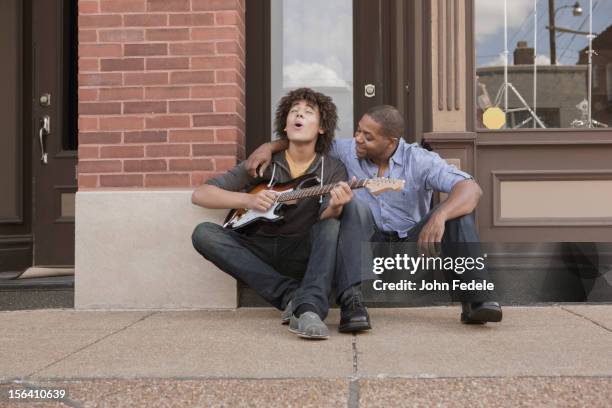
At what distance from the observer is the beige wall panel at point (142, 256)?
4.15 m

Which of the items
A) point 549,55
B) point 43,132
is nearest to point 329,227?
point 549,55

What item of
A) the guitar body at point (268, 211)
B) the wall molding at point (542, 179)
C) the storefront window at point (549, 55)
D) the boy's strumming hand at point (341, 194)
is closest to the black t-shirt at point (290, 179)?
the guitar body at point (268, 211)

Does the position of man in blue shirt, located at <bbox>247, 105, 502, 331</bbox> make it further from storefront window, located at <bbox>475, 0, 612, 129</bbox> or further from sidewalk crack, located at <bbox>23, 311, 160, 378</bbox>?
storefront window, located at <bbox>475, 0, 612, 129</bbox>

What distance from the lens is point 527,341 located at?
304 cm

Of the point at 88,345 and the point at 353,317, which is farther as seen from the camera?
the point at 353,317

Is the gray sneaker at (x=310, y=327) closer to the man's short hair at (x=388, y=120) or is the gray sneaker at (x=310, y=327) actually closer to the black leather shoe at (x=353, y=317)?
the black leather shoe at (x=353, y=317)

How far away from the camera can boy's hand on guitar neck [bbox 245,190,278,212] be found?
3.61 metres

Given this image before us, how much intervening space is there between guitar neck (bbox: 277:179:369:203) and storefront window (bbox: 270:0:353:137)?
1.53 m

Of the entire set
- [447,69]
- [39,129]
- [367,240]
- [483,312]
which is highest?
[447,69]

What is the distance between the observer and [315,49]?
16.6 ft

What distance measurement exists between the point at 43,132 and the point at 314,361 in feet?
11.7

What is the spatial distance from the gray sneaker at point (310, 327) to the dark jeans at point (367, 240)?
330 millimetres

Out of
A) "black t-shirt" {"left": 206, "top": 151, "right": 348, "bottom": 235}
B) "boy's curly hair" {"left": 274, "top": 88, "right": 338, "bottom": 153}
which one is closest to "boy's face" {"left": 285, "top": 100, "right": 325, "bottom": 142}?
"boy's curly hair" {"left": 274, "top": 88, "right": 338, "bottom": 153}

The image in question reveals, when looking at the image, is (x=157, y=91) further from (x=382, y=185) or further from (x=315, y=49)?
(x=382, y=185)
